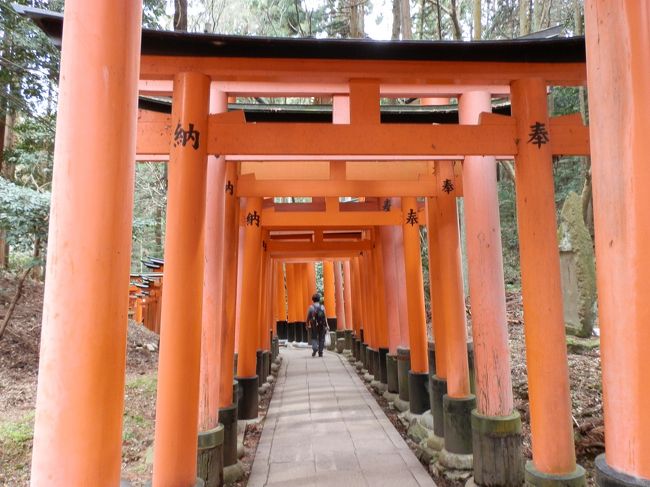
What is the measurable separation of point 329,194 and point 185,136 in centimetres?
295

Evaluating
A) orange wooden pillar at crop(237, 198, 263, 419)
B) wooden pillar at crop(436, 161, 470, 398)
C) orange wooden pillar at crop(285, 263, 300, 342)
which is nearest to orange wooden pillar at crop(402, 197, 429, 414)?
wooden pillar at crop(436, 161, 470, 398)

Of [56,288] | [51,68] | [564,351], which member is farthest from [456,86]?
[51,68]

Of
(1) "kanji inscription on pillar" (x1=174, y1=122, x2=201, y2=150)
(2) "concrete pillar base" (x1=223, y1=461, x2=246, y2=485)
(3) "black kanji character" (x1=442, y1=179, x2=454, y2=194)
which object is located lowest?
(2) "concrete pillar base" (x1=223, y1=461, x2=246, y2=485)

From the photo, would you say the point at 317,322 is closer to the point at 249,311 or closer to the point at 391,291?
the point at 391,291

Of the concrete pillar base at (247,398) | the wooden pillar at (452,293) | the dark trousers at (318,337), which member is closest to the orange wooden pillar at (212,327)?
the wooden pillar at (452,293)

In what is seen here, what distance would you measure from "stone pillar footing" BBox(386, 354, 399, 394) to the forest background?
4823 mm

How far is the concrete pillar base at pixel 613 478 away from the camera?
1.97 metres

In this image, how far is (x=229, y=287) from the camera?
5.59 meters

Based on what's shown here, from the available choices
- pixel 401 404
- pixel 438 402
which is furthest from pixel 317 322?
pixel 438 402

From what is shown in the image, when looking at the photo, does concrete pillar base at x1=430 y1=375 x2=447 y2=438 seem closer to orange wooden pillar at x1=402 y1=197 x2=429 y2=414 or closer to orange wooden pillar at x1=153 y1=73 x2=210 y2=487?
orange wooden pillar at x1=402 y1=197 x2=429 y2=414

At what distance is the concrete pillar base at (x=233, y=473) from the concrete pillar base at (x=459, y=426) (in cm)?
231

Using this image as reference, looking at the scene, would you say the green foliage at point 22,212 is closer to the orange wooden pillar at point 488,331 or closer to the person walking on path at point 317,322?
the orange wooden pillar at point 488,331

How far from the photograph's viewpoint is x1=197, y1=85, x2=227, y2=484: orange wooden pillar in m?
4.41

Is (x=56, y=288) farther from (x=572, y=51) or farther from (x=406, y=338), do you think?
(x=406, y=338)
